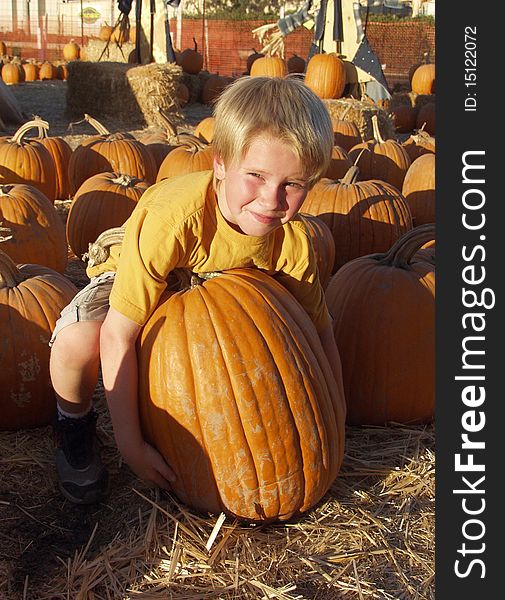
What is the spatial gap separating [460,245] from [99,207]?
3782mm

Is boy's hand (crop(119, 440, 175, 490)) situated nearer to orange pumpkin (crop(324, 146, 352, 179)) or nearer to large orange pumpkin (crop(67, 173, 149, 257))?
large orange pumpkin (crop(67, 173, 149, 257))

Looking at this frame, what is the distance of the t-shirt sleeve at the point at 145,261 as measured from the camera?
2371 mm

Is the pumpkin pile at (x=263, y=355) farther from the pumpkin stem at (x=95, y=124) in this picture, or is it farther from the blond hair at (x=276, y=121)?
the pumpkin stem at (x=95, y=124)

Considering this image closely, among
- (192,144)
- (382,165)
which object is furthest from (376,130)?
(192,144)

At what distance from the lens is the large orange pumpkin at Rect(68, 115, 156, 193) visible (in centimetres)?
706

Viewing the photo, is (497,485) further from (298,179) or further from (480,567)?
(298,179)

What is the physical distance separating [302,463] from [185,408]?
43cm

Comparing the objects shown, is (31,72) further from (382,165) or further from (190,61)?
(382,165)

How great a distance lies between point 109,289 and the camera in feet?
9.01

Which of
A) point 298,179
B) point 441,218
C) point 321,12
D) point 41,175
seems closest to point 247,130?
point 298,179

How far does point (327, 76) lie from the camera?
1209 centimetres

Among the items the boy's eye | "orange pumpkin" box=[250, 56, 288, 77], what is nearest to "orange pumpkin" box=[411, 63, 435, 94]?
"orange pumpkin" box=[250, 56, 288, 77]

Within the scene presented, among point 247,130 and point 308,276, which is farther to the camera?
point 308,276

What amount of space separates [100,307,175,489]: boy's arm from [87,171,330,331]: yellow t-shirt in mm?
63
